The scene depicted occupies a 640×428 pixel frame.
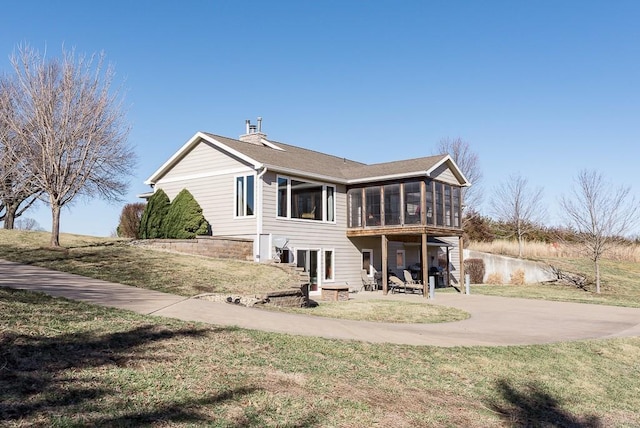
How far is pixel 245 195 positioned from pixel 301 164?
340cm

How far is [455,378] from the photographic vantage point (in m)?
7.83

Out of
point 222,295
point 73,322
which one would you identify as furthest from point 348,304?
point 73,322

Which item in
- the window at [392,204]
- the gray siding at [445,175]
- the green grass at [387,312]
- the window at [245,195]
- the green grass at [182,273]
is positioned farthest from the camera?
the gray siding at [445,175]

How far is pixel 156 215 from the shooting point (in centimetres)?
2289

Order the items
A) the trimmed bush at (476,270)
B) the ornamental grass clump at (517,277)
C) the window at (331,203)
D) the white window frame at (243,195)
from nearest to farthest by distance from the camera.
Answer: the white window frame at (243,195), the window at (331,203), the ornamental grass clump at (517,277), the trimmed bush at (476,270)

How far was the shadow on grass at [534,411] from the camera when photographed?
21.6 feet

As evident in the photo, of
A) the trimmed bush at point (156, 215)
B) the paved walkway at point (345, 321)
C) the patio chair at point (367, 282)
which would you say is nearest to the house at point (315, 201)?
the patio chair at point (367, 282)

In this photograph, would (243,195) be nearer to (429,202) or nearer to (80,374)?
(429,202)

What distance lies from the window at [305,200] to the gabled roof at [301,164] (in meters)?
0.58

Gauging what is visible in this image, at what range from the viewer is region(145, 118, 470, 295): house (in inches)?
830

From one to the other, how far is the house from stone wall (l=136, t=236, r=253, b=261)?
0.44 meters

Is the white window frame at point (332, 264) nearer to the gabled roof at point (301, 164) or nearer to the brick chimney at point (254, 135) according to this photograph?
the gabled roof at point (301, 164)

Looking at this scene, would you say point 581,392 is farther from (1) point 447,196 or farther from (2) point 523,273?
(2) point 523,273

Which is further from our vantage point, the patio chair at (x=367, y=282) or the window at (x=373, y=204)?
the patio chair at (x=367, y=282)
